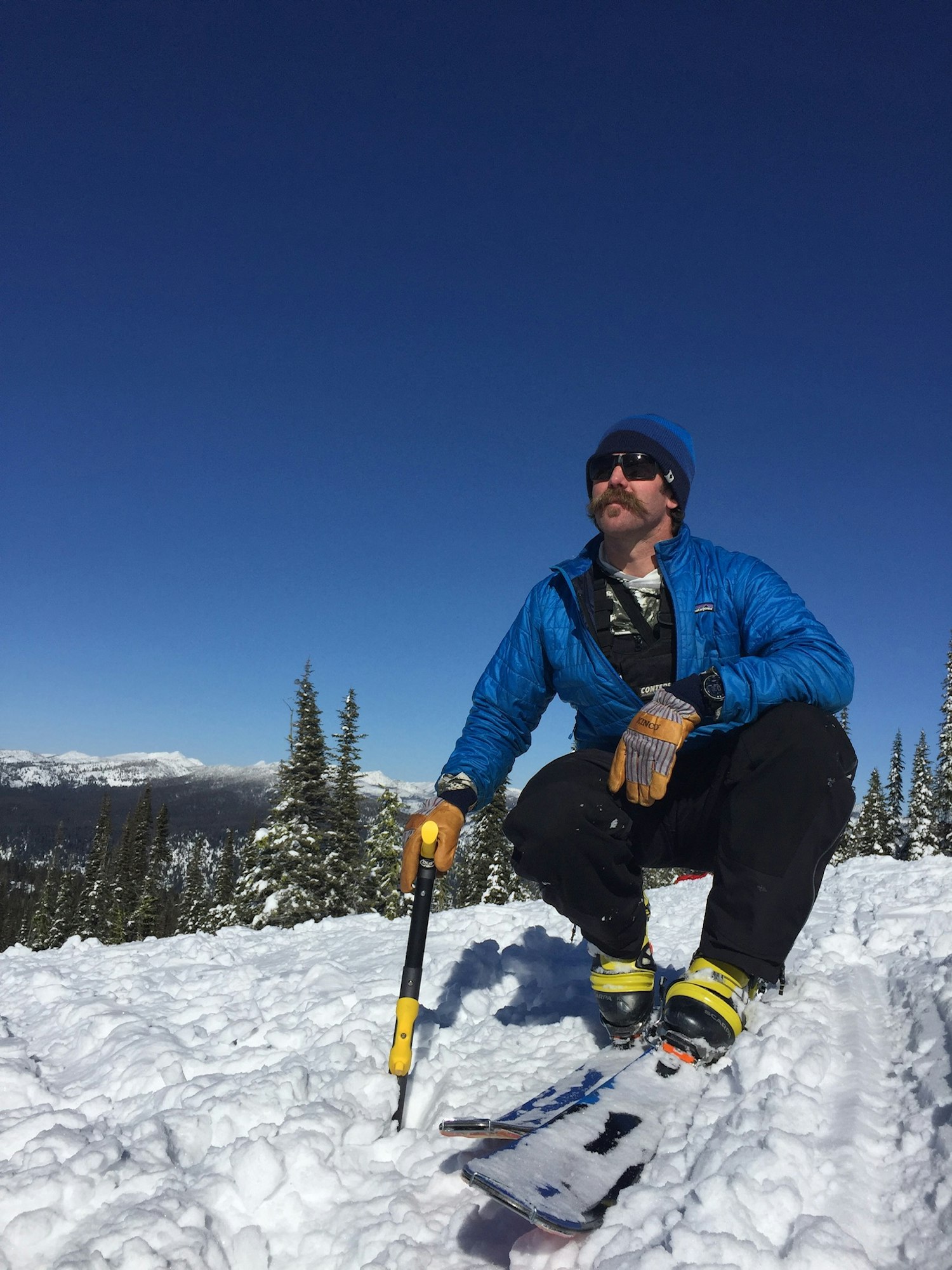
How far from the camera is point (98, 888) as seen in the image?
54.7m

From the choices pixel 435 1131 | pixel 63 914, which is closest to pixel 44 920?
pixel 63 914

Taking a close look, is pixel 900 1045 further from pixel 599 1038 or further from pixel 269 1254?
pixel 269 1254

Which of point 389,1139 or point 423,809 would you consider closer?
point 389,1139

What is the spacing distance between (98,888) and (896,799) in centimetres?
5629

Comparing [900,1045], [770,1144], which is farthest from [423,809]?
[900,1045]

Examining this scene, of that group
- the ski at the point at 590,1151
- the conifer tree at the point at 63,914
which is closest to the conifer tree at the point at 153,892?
the conifer tree at the point at 63,914

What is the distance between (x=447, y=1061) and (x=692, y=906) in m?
5.94

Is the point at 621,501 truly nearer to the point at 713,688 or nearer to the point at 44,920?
the point at 713,688

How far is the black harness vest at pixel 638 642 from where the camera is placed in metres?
3.41

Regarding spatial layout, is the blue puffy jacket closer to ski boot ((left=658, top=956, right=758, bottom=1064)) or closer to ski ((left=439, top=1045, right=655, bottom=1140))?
ski boot ((left=658, top=956, right=758, bottom=1064))

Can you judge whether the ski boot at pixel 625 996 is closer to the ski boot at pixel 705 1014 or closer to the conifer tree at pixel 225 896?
the ski boot at pixel 705 1014

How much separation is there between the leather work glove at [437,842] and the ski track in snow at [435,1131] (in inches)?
31.3

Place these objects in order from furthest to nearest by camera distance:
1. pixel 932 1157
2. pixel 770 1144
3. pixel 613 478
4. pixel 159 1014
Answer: pixel 159 1014
pixel 613 478
pixel 770 1144
pixel 932 1157

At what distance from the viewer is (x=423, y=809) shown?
318 centimetres
